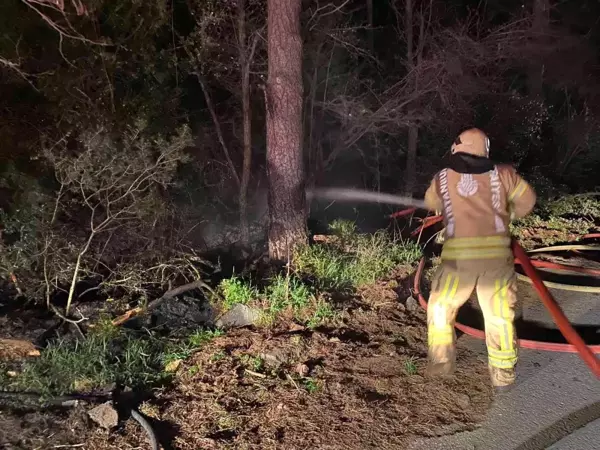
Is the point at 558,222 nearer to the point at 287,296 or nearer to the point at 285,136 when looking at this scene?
the point at 285,136

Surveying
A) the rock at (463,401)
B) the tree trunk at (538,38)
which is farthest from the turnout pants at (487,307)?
the tree trunk at (538,38)

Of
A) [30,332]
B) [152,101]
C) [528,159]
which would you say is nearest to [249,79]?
[152,101]

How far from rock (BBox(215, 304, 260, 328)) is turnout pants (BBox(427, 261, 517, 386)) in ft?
5.30

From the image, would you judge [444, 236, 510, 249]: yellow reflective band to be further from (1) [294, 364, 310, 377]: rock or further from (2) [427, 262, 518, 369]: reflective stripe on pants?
(1) [294, 364, 310, 377]: rock

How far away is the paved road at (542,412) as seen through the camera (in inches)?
120

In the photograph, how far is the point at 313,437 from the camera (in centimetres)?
313

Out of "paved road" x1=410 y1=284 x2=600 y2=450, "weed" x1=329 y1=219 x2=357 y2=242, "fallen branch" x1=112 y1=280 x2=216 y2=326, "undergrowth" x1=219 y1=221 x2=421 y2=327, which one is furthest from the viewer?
"weed" x1=329 y1=219 x2=357 y2=242

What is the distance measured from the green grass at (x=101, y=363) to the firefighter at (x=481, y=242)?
6.34 feet

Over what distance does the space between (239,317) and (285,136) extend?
7.28ft

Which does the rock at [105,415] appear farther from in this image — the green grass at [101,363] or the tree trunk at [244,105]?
the tree trunk at [244,105]

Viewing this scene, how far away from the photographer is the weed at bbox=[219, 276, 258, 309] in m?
4.79

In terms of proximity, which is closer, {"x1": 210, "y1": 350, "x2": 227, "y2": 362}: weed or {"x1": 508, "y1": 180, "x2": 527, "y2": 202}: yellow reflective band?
{"x1": 508, "y1": 180, "x2": 527, "y2": 202}: yellow reflective band

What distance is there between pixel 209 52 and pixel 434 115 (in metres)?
3.80

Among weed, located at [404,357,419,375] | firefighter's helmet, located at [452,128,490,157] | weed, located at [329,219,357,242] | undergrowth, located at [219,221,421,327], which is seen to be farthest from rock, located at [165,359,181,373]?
weed, located at [329,219,357,242]
